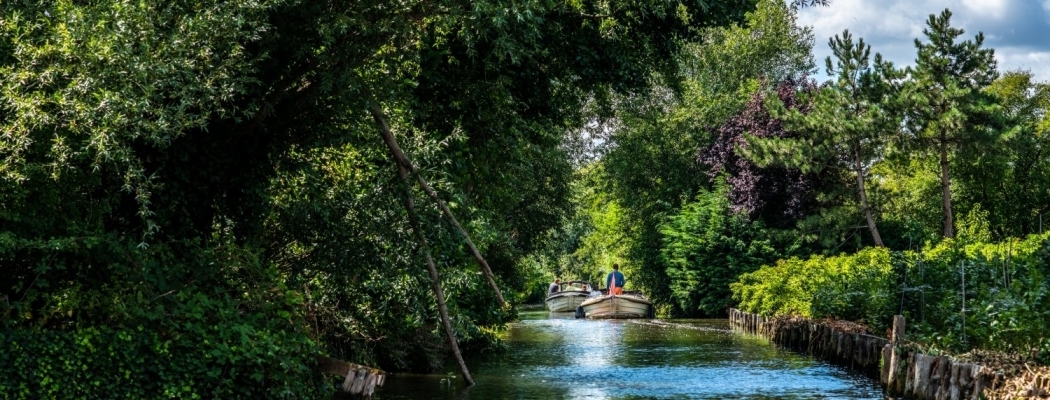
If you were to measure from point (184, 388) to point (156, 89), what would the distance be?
113 inches

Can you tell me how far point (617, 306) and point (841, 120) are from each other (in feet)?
33.0

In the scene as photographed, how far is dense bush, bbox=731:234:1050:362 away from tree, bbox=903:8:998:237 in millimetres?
7968

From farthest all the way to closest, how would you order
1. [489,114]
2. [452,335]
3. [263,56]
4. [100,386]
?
1. [489,114]
2. [452,335]
3. [263,56]
4. [100,386]

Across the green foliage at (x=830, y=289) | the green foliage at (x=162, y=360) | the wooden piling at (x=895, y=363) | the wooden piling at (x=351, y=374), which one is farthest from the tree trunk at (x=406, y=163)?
the green foliage at (x=830, y=289)

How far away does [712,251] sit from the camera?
4156 centimetres

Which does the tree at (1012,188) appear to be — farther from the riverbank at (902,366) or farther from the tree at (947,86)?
the riverbank at (902,366)

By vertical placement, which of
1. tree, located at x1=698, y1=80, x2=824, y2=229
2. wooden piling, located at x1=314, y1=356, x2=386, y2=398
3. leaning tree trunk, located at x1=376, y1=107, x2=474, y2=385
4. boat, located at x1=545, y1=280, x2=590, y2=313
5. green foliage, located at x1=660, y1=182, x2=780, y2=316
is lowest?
wooden piling, located at x1=314, y1=356, x2=386, y2=398

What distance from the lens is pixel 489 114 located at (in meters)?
18.3

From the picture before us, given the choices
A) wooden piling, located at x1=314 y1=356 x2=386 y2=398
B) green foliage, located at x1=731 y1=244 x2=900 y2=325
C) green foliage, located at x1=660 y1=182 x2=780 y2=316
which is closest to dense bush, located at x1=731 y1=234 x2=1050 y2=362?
green foliage, located at x1=731 y1=244 x2=900 y2=325

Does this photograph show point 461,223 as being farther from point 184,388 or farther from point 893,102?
point 893,102

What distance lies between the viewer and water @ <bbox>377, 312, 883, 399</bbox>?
53.7ft

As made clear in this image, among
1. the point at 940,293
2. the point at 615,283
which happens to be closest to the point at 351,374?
the point at 940,293

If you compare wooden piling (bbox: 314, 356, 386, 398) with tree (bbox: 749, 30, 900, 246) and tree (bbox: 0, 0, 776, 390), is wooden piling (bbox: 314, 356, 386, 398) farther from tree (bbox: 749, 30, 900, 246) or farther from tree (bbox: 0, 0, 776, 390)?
tree (bbox: 749, 30, 900, 246)

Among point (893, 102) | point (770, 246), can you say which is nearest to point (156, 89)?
point (893, 102)
